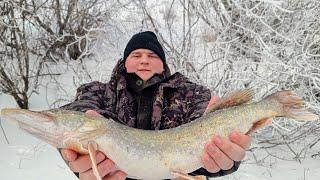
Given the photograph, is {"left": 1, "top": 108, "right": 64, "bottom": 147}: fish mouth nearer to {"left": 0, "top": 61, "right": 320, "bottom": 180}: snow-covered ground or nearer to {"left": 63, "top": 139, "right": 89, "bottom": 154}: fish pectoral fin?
{"left": 63, "top": 139, "right": 89, "bottom": 154}: fish pectoral fin

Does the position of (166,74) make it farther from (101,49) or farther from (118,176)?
(101,49)

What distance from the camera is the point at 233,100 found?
7.23 feet

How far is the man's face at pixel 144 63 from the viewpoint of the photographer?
8.83 feet

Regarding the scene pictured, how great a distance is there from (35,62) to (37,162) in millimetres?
1713

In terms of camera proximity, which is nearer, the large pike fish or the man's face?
the large pike fish

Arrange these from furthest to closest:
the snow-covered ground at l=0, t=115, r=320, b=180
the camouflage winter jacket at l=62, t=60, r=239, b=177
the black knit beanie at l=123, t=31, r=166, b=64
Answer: the snow-covered ground at l=0, t=115, r=320, b=180 < the black knit beanie at l=123, t=31, r=166, b=64 < the camouflage winter jacket at l=62, t=60, r=239, b=177

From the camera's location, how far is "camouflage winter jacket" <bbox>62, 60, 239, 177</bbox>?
8.64 ft

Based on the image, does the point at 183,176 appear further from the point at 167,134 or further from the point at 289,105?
the point at 289,105

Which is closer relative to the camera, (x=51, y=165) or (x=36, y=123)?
(x=36, y=123)

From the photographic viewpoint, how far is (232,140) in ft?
7.06

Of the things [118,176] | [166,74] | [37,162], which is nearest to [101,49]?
[37,162]

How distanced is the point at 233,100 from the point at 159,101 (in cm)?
56

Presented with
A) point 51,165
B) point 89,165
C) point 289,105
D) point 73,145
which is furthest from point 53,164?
point 289,105

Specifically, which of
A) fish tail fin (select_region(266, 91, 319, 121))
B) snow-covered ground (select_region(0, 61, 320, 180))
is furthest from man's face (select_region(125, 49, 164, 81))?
snow-covered ground (select_region(0, 61, 320, 180))
